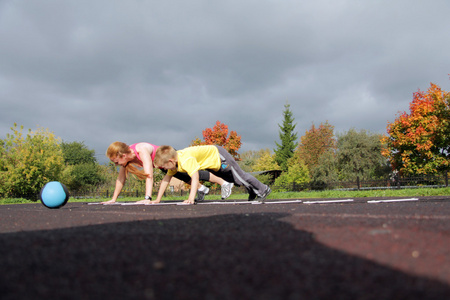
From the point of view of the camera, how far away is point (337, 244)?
204cm

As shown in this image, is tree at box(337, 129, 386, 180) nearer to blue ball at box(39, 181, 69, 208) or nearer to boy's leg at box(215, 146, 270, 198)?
boy's leg at box(215, 146, 270, 198)

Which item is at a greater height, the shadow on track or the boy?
the boy

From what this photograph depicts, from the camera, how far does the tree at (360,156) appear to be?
101 ft

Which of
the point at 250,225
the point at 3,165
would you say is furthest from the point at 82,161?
the point at 250,225

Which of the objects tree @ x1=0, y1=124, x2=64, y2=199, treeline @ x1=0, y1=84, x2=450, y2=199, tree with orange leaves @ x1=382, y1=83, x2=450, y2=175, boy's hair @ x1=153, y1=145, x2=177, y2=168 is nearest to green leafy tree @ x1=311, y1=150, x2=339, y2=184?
treeline @ x1=0, y1=84, x2=450, y2=199

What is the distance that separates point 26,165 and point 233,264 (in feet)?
69.0

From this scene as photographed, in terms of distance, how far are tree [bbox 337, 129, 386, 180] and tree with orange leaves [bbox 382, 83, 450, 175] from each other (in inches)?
213

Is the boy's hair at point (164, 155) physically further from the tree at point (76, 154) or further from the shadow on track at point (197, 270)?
the tree at point (76, 154)

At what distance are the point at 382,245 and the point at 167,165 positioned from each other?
5037 millimetres

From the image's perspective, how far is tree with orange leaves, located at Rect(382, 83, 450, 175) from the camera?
22297 millimetres

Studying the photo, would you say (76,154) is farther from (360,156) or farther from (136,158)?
(136,158)

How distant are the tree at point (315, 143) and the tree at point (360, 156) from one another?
9.00m

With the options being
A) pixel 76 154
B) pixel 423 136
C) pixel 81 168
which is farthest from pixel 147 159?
pixel 76 154

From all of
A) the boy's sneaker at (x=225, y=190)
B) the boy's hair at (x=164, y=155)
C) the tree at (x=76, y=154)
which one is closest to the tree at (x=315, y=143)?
the tree at (x=76, y=154)
